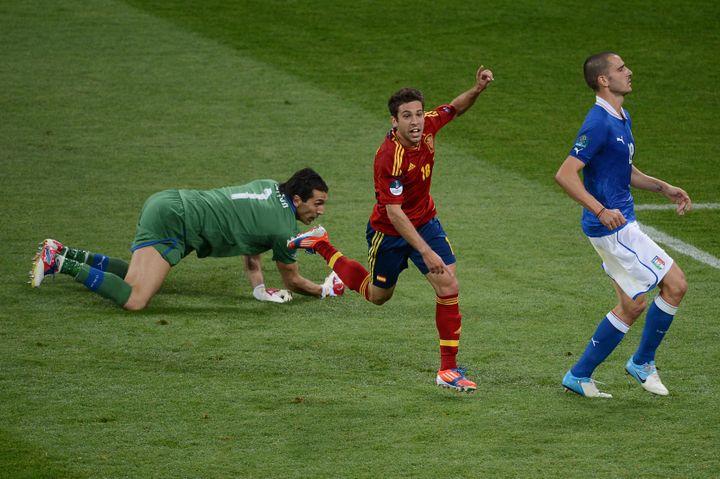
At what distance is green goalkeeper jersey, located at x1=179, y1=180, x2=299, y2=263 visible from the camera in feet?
30.4

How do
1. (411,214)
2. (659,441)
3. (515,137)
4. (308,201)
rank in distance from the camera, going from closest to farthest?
(659,441) → (411,214) → (308,201) → (515,137)

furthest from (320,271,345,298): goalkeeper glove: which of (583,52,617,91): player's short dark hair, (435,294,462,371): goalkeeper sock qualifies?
(583,52,617,91): player's short dark hair

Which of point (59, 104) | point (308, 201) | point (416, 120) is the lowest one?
point (59, 104)

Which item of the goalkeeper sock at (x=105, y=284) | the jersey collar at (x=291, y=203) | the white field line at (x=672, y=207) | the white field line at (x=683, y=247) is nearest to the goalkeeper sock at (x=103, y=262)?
the goalkeeper sock at (x=105, y=284)

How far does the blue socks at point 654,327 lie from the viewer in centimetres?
713

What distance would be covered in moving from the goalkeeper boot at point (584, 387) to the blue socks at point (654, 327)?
32cm

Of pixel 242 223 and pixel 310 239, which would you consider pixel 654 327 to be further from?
pixel 242 223

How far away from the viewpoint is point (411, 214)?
764 centimetres

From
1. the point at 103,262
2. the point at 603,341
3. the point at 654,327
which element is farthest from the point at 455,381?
the point at 103,262

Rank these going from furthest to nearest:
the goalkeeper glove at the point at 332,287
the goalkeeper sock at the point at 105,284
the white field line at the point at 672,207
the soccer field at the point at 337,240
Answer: the white field line at the point at 672,207
the goalkeeper glove at the point at 332,287
the goalkeeper sock at the point at 105,284
the soccer field at the point at 337,240

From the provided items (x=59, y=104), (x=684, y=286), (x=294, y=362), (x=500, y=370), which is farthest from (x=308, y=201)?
(x=59, y=104)

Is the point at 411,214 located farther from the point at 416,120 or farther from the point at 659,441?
the point at 659,441

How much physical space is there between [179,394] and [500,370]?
6.95 ft

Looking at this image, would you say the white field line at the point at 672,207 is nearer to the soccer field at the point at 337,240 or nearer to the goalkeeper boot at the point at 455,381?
the soccer field at the point at 337,240
